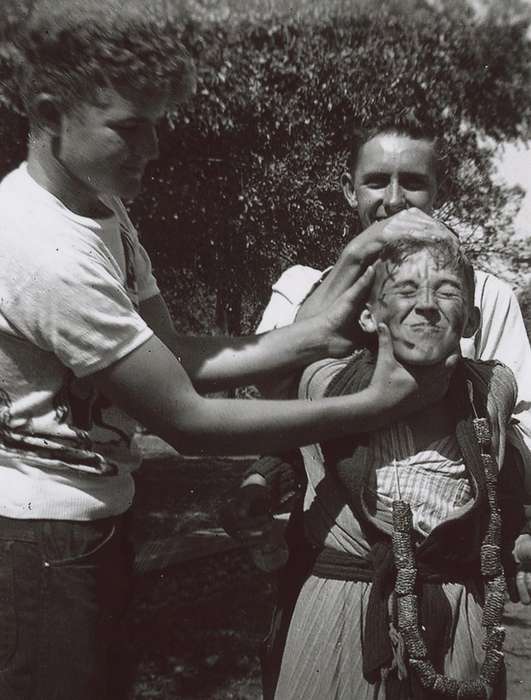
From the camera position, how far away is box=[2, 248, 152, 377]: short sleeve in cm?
159

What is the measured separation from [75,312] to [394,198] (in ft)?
3.09

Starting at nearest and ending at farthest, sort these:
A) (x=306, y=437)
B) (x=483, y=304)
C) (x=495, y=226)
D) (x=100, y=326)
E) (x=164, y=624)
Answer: (x=100, y=326), (x=306, y=437), (x=483, y=304), (x=164, y=624), (x=495, y=226)

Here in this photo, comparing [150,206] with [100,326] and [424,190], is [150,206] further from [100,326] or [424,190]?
[100,326]

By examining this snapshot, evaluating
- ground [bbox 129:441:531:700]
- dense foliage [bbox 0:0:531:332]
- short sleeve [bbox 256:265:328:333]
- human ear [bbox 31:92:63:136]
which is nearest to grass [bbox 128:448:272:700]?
ground [bbox 129:441:531:700]

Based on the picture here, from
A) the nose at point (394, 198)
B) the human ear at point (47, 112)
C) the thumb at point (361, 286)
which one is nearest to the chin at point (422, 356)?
the thumb at point (361, 286)

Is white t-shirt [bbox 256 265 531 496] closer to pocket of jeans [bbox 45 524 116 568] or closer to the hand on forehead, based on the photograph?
the hand on forehead

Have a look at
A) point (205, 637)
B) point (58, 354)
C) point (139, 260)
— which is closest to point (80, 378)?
point (58, 354)

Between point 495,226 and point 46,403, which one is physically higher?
point 495,226

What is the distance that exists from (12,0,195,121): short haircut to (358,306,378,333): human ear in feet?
2.19

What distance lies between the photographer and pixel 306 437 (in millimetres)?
1775

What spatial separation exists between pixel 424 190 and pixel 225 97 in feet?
9.17

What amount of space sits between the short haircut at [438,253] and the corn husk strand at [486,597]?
13.4 inches

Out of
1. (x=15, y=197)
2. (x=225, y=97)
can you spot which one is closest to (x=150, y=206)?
(x=225, y=97)

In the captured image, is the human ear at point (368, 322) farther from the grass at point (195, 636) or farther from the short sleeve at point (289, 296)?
the grass at point (195, 636)
